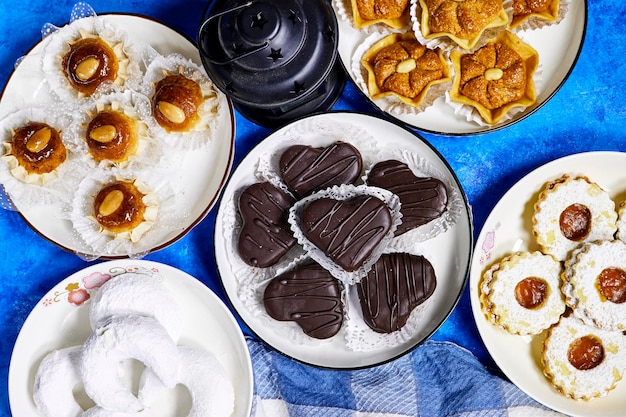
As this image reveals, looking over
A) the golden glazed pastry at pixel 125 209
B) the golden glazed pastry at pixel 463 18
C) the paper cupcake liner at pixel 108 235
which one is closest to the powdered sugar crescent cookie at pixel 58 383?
the paper cupcake liner at pixel 108 235

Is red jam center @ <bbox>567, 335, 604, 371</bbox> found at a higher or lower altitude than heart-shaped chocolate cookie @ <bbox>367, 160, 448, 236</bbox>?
lower

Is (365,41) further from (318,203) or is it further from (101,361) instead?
(101,361)

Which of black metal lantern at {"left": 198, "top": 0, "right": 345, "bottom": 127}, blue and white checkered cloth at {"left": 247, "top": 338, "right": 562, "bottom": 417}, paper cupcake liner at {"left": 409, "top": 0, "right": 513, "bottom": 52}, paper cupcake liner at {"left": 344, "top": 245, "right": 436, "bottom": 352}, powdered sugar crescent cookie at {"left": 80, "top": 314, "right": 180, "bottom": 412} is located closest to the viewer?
black metal lantern at {"left": 198, "top": 0, "right": 345, "bottom": 127}

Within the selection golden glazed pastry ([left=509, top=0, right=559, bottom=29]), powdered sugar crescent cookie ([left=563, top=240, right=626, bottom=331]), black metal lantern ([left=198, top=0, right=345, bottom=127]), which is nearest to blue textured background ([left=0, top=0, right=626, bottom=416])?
golden glazed pastry ([left=509, top=0, right=559, bottom=29])

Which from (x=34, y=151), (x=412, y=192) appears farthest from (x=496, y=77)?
(x=34, y=151)

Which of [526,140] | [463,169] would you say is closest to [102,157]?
[463,169]

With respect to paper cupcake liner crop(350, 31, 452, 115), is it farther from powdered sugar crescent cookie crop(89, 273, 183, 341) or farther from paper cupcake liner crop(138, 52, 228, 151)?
powdered sugar crescent cookie crop(89, 273, 183, 341)

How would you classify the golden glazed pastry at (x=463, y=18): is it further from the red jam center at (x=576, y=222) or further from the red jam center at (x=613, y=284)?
the red jam center at (x=613, y=284)
